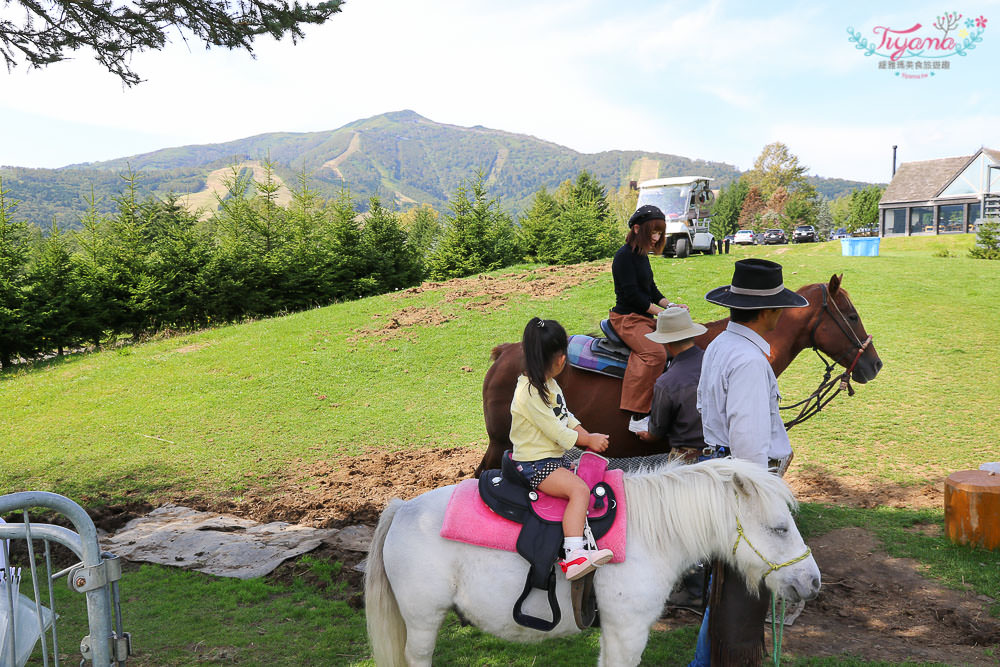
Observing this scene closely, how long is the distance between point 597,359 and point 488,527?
2.59 m

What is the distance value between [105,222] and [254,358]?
8.64 metres

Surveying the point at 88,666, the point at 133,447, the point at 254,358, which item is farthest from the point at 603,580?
the point at 254,358

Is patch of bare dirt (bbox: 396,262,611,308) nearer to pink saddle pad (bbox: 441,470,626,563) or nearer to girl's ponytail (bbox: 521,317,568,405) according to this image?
girl's ponytail (bbox: 521,317,568,405)

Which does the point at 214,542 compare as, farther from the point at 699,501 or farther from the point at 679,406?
the point at 699,501

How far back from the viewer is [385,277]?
1988 cm

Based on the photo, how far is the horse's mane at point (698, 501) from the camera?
8.20 ft

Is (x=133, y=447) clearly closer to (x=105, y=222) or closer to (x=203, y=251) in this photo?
(x=203, y=251)

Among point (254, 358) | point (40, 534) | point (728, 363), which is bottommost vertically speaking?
point (254, 358)

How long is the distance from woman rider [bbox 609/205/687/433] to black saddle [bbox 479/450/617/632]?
1.89 metres

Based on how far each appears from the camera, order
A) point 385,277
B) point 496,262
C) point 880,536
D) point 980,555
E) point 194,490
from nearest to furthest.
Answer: point 980,555
point 880,536
point 194,490
point 385,277
point 496,262

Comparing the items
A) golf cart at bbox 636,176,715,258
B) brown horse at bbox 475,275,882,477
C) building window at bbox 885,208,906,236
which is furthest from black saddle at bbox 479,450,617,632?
building window at bbox 885,208,906,236

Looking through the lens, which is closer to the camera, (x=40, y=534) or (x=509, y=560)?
(x=40, y=534)

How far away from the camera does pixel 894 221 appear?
48.6m

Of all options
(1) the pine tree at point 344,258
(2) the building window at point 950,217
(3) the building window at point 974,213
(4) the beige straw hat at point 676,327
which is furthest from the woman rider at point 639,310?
(2) the building window at point 950,217
